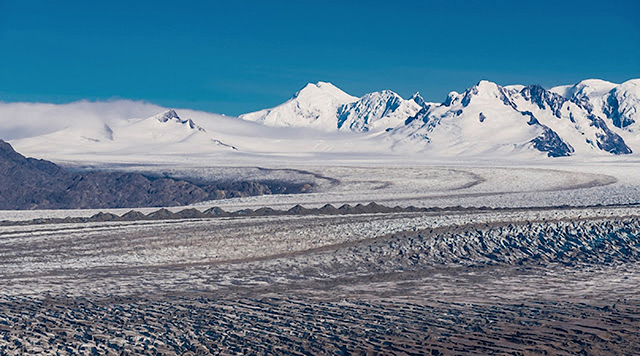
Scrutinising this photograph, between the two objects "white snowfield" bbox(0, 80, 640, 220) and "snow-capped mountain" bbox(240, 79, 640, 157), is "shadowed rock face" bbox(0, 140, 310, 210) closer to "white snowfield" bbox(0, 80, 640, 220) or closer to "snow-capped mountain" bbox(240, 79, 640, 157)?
"white snowfield" bbox(0, 80, 640, 220)

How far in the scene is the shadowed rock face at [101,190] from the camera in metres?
59.0

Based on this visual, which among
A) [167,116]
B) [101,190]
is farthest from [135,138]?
[101,190]

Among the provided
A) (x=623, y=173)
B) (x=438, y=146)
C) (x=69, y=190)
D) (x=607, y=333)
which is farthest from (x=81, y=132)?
(x=607, y=333)

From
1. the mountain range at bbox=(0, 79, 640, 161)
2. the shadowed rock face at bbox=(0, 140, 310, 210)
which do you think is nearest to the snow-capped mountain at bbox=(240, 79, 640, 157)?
the mountain range at bbox=(0, 79, 640, 161)

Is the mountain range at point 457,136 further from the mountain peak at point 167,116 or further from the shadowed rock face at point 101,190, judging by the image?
the shadowed rock face at point 101,190

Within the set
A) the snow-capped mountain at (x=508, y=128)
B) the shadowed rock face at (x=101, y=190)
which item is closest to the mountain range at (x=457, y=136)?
the snow-capped mountain at (x=508, y=128)

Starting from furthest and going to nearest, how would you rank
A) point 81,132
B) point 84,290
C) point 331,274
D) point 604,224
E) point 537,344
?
point 81,132, point 604,224, point 331,274, point 84,290, point 537,344

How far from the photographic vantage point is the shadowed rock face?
193 feet

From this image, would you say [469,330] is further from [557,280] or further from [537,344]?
[557,280]

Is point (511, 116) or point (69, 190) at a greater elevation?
point (511, 116)

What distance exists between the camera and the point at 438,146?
508 feet

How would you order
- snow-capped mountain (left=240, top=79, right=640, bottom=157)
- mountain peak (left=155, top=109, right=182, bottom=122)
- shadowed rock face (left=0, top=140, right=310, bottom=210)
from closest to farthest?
1. shadowed rock face (left=0, top=140, right=310, bottom=210)
2. snow-capped mountain (left=240, top=79, right=640, bottom=157)
3. mountain peak (left=155, top=109, right=182, bottom=122)

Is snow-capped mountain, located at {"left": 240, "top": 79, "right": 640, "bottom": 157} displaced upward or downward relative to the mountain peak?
downward

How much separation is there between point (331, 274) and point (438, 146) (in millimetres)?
138634
